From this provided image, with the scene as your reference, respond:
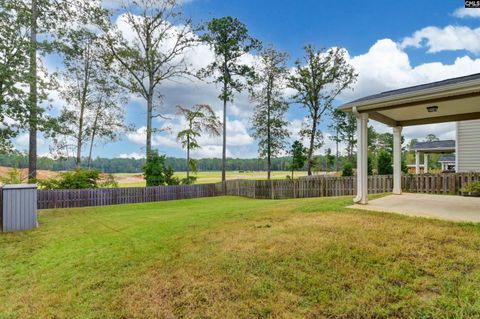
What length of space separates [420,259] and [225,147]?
16100mm

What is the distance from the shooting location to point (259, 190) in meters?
16.3

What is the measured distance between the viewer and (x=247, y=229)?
207 inches

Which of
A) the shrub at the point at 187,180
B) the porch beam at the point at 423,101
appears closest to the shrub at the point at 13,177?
the shrub at the point at 187,180

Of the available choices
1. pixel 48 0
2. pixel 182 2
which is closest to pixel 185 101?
pixel 182 2

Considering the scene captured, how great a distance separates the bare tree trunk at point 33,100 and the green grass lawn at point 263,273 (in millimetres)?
6381

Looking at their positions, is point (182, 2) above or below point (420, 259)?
above

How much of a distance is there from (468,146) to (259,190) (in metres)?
10.9

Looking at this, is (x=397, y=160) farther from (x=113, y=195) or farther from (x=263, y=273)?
(x=113, y=195)

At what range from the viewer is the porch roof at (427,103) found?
5.54 meters

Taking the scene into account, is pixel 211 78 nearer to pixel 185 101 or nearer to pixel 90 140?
pixel 185 101

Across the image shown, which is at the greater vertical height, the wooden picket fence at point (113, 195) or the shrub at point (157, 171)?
the shrub at point (157, 171)

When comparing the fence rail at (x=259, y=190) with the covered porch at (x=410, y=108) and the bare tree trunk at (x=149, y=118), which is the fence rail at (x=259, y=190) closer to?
Result: the covered porch at (x=410, y=108)

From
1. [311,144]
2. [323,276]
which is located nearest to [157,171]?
[311,144]

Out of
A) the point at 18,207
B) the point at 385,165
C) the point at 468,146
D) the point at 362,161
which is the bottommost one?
the point at 18,207
